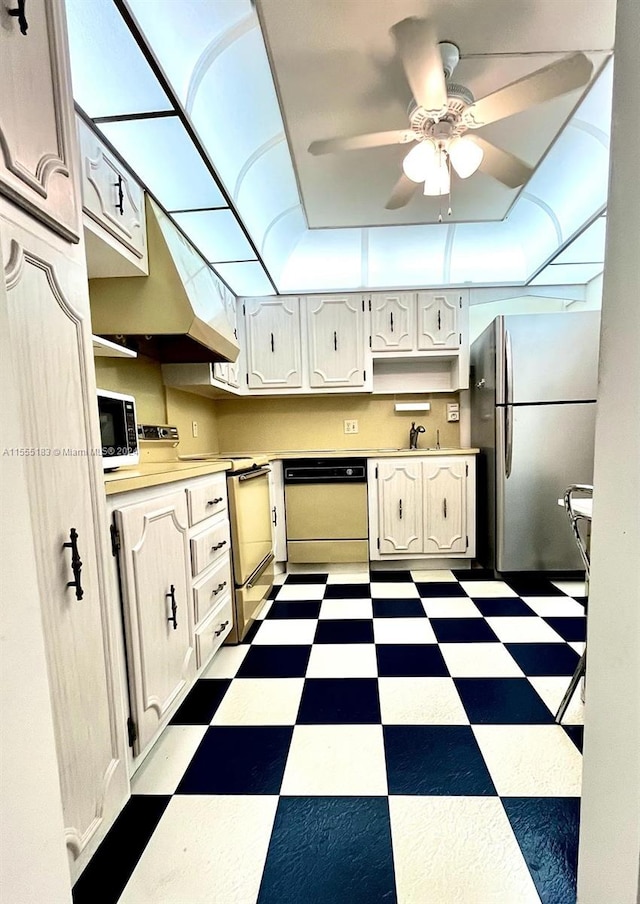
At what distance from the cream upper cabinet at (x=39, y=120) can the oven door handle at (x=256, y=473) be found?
1306 millimetres

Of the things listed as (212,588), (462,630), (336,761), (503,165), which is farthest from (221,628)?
(503,165)

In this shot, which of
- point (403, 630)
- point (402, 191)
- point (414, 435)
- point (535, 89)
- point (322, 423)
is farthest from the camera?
point (322, 423)

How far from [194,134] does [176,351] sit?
111cm

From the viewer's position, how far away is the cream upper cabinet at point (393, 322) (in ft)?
10.2

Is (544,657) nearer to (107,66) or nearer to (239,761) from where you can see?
(239,761)

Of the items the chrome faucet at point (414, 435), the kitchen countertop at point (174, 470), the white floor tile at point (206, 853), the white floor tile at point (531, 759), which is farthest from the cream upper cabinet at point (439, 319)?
the white floor tile at point (206, 853)

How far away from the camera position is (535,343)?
252 centimetres

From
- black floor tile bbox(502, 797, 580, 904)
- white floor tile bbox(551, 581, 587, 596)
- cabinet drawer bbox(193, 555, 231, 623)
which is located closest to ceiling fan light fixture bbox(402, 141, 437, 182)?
cabinet drawer bbox(193, 555, 231, 623)

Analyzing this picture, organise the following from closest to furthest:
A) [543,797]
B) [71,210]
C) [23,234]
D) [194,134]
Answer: [23,234]
[71,210]
[543,797]
[194,134]

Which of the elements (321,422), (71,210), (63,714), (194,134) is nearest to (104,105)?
(194,134)

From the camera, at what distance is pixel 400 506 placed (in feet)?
9.40

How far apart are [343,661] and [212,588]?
655 mm

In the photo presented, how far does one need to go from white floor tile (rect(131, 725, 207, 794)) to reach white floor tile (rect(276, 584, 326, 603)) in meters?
1.13

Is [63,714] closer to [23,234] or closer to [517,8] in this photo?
[23,234]
